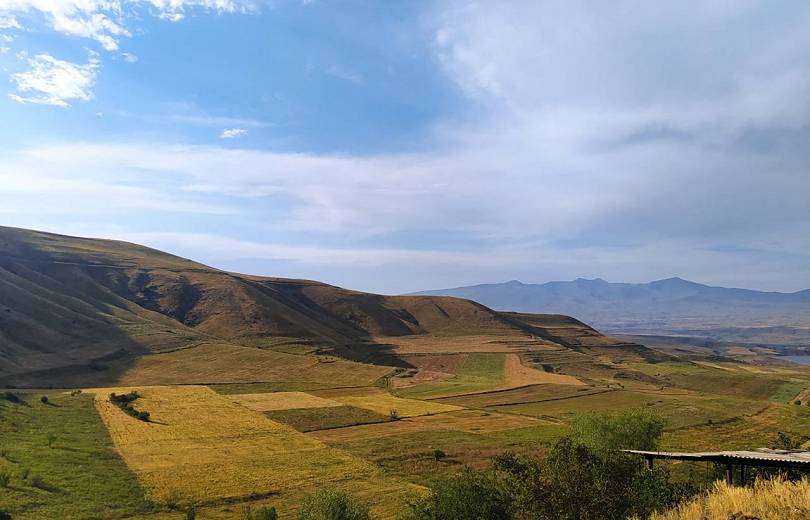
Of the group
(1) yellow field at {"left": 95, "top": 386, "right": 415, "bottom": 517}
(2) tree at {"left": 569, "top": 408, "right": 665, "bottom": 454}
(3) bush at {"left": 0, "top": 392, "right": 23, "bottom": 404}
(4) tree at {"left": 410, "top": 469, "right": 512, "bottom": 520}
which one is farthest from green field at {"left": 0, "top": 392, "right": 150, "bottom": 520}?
(2) tree at {"left": 569, "top": 408, "right": 665, "bottom": 454}

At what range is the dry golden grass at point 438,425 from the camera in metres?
79.6

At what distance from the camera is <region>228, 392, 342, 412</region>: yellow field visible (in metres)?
A: 101

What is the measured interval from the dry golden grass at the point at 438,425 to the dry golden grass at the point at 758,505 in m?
64.5

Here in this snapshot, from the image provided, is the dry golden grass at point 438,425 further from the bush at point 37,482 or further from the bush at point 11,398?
the bush at point 11,398

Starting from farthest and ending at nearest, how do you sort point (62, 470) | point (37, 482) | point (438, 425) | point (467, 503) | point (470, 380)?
point (470, 380) < point (438, 425) < point (62, 470) < point (37, 482) < point (467, 503)

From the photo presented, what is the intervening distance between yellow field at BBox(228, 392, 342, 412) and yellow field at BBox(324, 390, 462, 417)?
4.83 meters

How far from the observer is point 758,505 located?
48.5 ft

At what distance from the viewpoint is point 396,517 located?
45.0 metres

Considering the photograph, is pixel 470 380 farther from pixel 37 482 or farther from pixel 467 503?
pixel 467 503

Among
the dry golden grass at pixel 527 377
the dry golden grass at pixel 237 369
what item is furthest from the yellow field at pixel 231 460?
A: the dry golden grass at pixel 527 377

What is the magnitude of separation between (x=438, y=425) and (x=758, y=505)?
2978 inches

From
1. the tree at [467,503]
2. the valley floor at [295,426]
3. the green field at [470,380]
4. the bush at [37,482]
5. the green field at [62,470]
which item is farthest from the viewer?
the green field at [470,380]

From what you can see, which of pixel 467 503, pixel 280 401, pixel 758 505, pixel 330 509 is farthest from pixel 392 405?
pixel 758 505

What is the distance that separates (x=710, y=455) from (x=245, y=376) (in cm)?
12962
